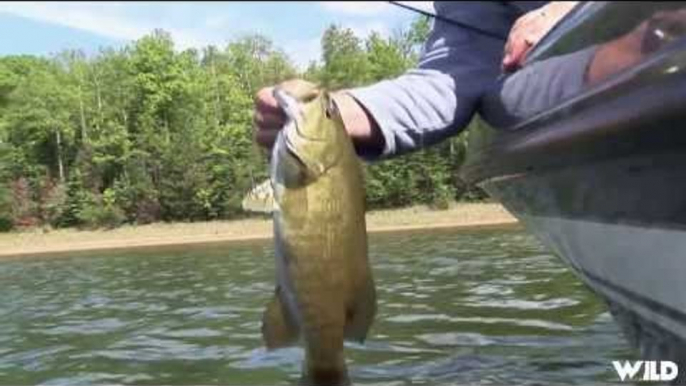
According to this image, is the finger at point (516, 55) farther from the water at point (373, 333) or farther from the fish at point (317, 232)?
the water at point (373, 333)

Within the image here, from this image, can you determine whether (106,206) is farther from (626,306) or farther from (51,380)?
(626,306)

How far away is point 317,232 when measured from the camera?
2.02 meters

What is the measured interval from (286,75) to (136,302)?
611cm

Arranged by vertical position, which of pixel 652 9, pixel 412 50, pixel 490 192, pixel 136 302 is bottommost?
pixel 136 302

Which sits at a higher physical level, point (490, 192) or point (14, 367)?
point (490, 192)

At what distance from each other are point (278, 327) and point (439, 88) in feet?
2.38

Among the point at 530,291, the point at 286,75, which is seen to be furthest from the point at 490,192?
the point at 530,291

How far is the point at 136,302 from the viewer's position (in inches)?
332

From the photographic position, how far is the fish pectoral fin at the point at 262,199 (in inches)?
82.4

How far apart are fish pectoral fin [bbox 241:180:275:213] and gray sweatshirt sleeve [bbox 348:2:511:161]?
319mm

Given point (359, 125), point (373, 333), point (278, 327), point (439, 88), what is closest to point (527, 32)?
point (439, 88)

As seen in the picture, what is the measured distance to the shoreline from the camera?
2388cm

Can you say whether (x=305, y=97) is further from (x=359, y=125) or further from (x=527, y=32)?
(x=527, y=32)

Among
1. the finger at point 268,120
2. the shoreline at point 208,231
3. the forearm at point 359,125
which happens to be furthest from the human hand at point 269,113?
the shoreline at point 208,231
